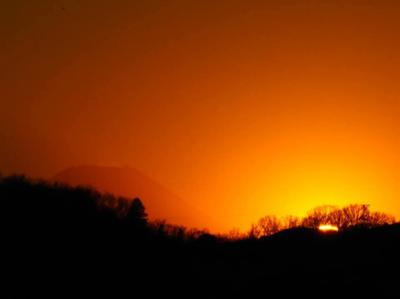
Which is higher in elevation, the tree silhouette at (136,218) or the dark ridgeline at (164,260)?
the tree silhouette at (136,218)

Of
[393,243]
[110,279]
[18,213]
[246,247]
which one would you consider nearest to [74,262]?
[110,279]

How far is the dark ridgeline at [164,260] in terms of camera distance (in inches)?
1817

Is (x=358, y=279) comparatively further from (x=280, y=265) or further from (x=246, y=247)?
(x=246, y=247)

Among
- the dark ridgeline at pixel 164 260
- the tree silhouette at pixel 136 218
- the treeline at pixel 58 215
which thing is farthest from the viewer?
the tree silhouette at pixel 136 218

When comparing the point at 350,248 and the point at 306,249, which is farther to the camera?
the point at 306,249

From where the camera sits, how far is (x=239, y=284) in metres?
50.0

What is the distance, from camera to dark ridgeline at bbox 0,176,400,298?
4616 cm

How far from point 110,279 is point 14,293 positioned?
38.2 ft

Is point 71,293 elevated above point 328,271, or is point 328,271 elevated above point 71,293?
point 328,271

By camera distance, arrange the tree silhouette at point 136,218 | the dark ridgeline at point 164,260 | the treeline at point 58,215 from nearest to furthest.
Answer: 1. the dark ridgeline at point 164,260
2. the treeline at point 58,215
3. the tree silhouette at point 136,218

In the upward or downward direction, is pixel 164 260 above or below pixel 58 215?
below

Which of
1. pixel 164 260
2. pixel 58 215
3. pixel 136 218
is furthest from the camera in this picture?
pixel 136 218

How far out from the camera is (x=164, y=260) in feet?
239

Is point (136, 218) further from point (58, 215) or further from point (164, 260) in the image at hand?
point (164, 260)
